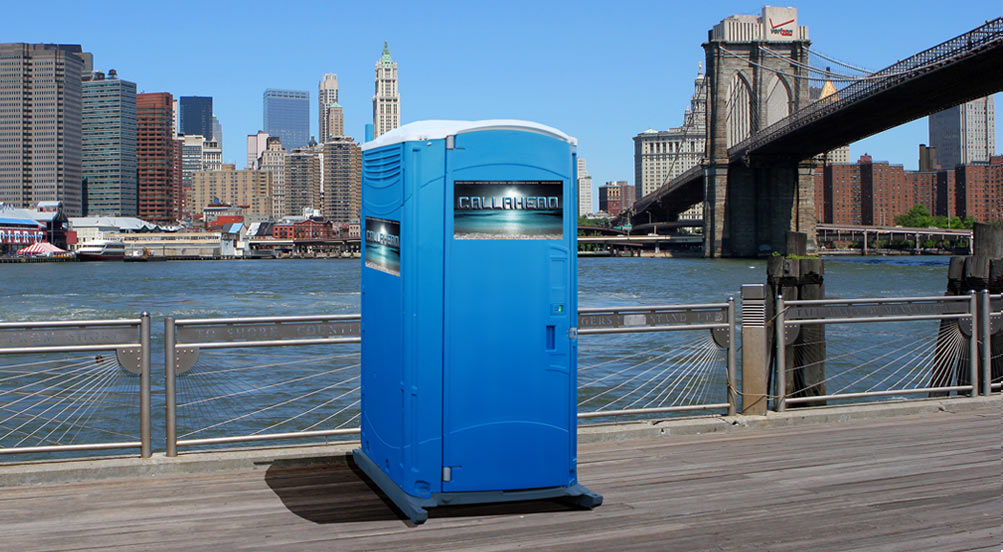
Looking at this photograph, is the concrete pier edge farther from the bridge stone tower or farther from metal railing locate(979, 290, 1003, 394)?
the bridge stone tower

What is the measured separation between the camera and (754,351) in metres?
7.28

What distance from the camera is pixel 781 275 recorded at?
1123 centimetres

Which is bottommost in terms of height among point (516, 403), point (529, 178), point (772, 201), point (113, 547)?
point (113, 547)

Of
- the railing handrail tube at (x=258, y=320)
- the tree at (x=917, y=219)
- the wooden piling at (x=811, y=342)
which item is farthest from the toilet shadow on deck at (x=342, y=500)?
the tree at (x=917, y=219)

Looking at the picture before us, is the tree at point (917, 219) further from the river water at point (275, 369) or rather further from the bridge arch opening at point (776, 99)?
the river water at point (275, 369)

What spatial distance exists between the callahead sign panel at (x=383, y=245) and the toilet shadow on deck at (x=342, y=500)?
114 cm

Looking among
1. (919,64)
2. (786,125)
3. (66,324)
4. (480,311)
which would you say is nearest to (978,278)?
(480,311)

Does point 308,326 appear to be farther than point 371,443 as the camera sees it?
Yes

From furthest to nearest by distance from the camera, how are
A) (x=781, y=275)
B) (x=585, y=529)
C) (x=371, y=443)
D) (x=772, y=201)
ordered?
(x=772, y=201)
(x=781, y=275)
(x=371, y=443)
(x=585, y=529)

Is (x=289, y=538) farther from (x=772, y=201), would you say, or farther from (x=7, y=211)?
(x=7, y=211)

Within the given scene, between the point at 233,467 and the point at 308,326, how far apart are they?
106 centimetres

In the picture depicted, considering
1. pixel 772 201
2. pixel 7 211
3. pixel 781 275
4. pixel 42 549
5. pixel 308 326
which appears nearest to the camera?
pixel 42 549

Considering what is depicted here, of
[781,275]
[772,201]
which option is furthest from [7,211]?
[781,275]

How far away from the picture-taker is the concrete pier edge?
18.6 feet
